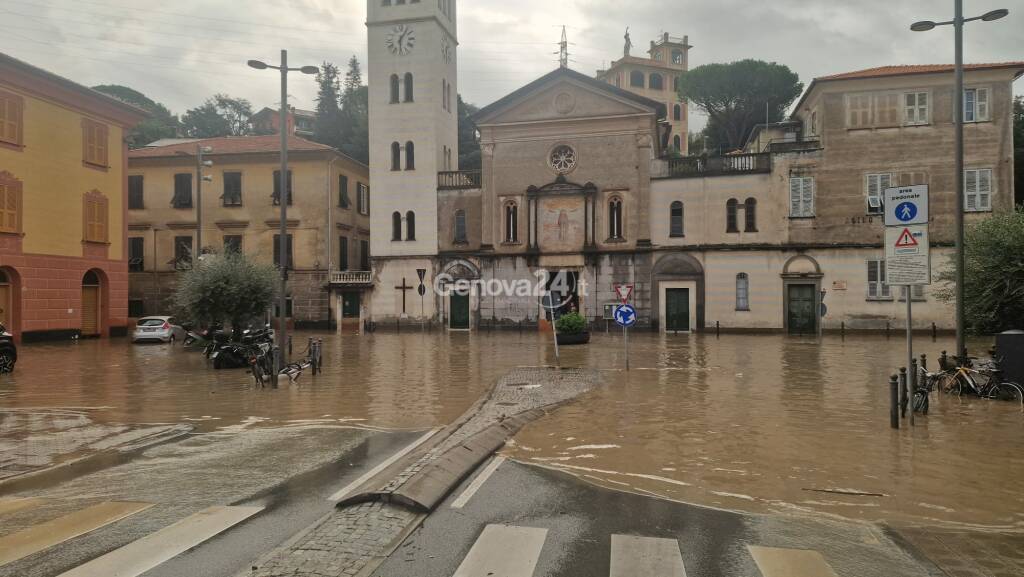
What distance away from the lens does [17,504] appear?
6.92 metres

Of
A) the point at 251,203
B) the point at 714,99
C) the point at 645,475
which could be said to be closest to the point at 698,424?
the point at 645,475

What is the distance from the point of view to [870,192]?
116 ft

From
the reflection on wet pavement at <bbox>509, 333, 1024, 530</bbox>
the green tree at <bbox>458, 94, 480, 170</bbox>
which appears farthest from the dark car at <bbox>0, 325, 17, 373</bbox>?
the green tree at <bbox>458, 94, 480, 170</bbox>

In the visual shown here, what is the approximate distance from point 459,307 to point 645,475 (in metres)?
32.9

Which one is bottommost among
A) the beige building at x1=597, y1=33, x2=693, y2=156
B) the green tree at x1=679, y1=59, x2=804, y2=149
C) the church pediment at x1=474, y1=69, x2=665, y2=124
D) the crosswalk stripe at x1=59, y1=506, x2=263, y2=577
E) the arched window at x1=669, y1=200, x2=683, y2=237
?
the crosswalk stripe at x1=59, y1=506, x2=263, y2=577

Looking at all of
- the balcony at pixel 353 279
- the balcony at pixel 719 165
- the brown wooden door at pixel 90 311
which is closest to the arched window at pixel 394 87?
the balcony at pixel 353 279

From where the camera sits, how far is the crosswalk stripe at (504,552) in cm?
500

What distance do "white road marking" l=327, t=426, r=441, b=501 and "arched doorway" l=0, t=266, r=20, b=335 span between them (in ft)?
88.6

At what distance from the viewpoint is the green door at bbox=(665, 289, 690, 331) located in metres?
37.6

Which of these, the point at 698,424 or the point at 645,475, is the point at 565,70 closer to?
the point at 698,424

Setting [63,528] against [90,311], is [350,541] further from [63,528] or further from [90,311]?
[90,311]

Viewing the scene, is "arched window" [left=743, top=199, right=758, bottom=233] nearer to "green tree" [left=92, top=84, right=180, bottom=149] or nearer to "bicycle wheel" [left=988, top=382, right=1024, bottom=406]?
"bicycle wheel" [left=988, top=382, right=1024, bottom=406]

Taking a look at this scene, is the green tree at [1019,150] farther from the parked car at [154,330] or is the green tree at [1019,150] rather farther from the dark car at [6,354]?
the dark car at [6,354]

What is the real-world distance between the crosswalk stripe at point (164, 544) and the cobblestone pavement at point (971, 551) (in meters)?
5.87
